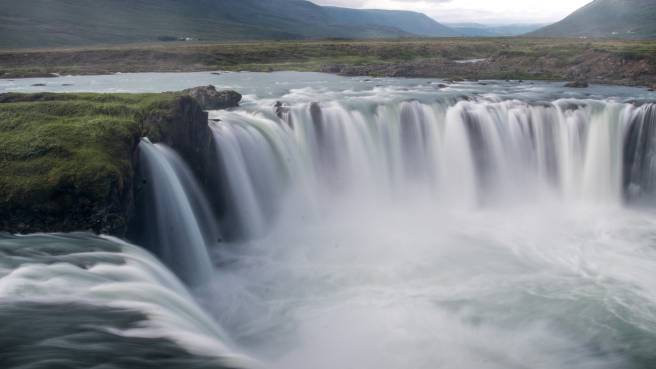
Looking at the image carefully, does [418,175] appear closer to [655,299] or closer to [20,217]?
[655,299]

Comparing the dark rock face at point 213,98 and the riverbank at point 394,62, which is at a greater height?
the riverbank at point 394,62

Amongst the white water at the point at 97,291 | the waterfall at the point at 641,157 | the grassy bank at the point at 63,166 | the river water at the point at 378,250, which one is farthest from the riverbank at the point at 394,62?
the white water at the point at 97,291

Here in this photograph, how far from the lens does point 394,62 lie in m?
70.4

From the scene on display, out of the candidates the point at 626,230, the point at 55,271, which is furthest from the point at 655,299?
the point at 55,271

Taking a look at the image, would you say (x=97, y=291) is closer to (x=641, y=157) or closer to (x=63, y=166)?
(x=63, y=166)

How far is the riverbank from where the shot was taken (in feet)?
166

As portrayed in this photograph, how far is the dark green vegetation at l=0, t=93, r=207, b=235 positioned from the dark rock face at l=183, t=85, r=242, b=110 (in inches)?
330

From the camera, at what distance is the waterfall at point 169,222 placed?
621 inches

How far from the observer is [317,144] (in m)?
25.5

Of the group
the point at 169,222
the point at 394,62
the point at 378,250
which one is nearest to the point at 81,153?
the point at 169,222

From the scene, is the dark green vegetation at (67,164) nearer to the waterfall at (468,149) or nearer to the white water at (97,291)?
the white water at (97,291)

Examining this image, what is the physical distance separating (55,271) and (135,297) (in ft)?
5.59

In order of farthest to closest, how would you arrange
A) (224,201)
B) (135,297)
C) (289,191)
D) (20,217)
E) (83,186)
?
(289,191) < (224,201) < (83,186) < (20,217) < (135,297)

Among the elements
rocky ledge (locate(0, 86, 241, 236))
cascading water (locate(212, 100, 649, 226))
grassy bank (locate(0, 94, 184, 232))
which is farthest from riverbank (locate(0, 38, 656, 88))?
grassy bank (locate(0, 94, 184, 232))
